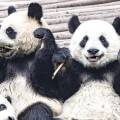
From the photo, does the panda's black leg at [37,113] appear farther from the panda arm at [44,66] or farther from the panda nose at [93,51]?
the panda nose at [93,51]

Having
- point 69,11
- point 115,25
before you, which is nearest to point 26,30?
point 115,25

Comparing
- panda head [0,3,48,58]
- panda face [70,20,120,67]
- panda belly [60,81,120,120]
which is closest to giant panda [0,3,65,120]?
panda head [0,3,48,58]

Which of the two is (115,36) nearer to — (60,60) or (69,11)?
(60,60)

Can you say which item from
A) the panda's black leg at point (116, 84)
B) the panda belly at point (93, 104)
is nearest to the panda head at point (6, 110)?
the panda belly at point (93, 104)

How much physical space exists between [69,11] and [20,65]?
2211mm

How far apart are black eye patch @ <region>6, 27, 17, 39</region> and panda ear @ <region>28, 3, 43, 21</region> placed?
10.7 inches

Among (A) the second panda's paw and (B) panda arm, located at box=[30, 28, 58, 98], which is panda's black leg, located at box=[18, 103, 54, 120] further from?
(A) the second panda's paw

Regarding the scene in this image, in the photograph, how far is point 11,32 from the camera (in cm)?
842

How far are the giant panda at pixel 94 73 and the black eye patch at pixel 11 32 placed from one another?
2.11 ft

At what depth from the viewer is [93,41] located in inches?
320

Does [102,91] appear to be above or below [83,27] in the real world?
below

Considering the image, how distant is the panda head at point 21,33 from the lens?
8344mm

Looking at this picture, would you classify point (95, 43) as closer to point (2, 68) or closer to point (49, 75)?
point (49, 75)

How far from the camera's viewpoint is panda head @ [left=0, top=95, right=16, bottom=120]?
7.78 meters
